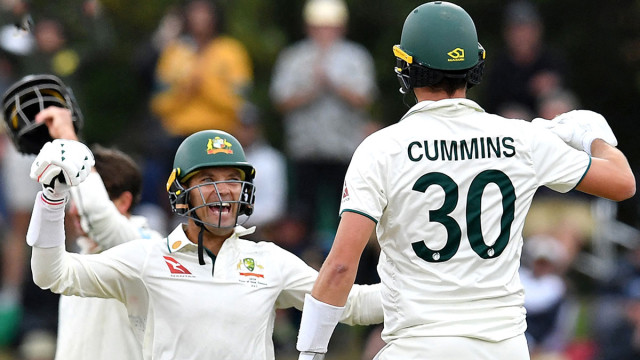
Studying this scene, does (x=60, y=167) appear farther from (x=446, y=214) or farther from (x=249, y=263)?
(x=446, y=214)

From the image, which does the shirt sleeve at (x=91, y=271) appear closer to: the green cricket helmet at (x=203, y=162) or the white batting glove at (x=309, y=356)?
the green cricket helmet at (x=203, y=162)

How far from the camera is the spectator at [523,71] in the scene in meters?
12.8

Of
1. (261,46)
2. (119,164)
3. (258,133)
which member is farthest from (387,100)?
(119,164)

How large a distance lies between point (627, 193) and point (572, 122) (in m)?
0.42

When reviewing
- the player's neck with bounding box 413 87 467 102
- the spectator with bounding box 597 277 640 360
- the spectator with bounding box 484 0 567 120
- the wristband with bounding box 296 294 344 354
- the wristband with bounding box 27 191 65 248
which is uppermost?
the spectator with bounding box 484 0 567 120

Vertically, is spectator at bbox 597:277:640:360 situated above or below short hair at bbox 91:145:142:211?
below

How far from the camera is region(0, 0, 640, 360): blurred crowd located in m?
11.6

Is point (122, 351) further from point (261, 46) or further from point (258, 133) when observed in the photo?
point (261, 46)

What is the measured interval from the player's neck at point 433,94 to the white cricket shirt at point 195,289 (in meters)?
1.07

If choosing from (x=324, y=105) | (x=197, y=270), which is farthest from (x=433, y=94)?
(x=324, y=105)

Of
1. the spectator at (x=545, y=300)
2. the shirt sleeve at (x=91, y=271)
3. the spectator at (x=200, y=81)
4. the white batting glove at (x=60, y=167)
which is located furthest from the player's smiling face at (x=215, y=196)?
the spectator at (x=200, y=81)

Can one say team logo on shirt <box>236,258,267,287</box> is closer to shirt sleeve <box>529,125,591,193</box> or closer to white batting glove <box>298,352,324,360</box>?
white batting glove <box>298,352,324,360</box>

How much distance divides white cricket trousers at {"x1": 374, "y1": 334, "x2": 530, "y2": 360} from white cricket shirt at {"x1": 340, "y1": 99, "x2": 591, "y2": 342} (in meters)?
0.03

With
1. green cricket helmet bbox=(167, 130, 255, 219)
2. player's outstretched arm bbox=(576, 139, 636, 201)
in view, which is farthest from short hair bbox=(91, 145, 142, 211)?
player's outstretched arm bbox=(576, 139, 636, 201)
